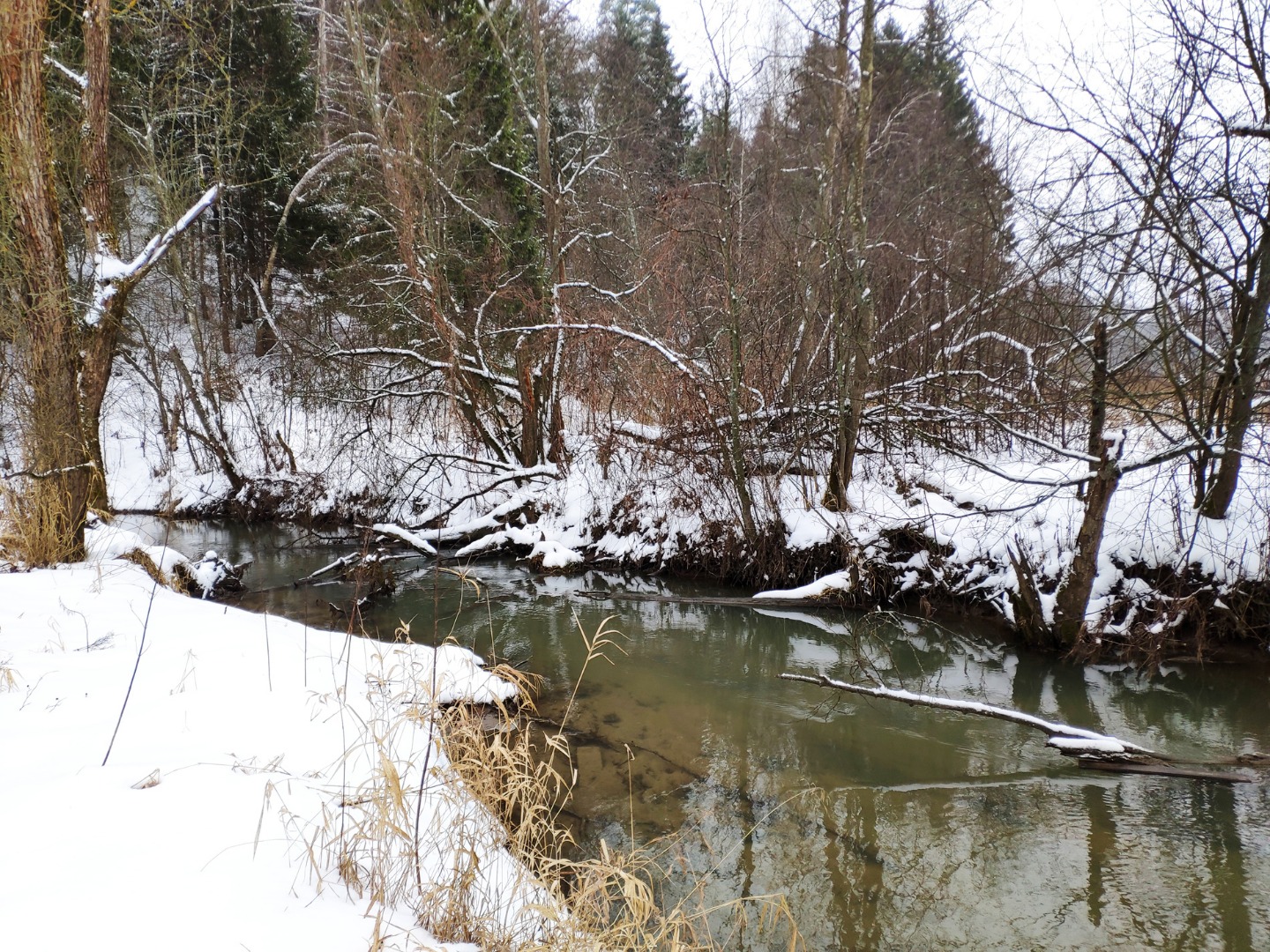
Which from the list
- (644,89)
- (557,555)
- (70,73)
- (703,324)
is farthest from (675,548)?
(644,89)

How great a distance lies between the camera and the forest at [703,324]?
5352mm

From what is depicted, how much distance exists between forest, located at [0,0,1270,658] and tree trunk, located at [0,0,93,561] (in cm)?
3

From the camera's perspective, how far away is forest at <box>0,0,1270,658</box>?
17.6ft

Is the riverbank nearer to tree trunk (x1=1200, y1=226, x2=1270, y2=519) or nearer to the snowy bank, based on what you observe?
the snowy bank

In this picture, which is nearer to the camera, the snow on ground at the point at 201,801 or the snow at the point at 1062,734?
the snow on ground at the point at 201,801

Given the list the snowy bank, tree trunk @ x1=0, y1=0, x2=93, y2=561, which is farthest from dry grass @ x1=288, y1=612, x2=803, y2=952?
tree trunk @ x1=0, y1=0, x2=93, y2=561

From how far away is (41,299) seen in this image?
5.91m

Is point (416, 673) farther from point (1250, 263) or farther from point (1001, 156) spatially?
point (1001, 156)

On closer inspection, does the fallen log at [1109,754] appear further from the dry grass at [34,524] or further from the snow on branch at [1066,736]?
Result: the dry grass at [34,524]

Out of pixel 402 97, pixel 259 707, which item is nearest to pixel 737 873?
pixel 259 707

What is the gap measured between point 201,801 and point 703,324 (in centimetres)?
807

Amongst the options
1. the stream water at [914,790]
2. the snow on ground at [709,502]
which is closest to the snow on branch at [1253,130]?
the snow on ground at [709,502]

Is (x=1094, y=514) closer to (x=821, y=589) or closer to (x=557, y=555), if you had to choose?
(x=821, y=589)

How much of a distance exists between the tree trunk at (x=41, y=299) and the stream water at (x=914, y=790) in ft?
8.15
